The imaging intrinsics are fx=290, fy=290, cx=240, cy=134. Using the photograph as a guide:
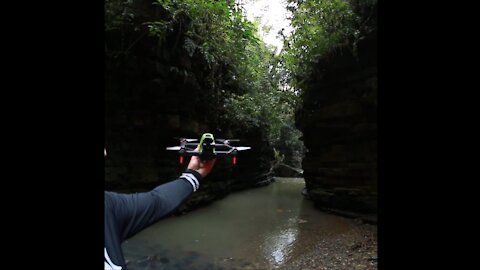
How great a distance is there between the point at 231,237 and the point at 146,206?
288 inches

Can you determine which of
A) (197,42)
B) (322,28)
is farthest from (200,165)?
(322,28)

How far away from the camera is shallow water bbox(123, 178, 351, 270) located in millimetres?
6211

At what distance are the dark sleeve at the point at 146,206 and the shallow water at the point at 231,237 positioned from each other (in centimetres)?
531

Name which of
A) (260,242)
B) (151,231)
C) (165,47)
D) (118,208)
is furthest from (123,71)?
(118,208)

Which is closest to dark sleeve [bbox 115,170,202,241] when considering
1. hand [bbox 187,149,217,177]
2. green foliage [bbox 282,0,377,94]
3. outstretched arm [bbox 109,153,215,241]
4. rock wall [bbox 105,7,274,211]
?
outstretched arm [bbox 109,153,215,241]

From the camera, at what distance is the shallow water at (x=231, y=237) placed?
621 centimetres

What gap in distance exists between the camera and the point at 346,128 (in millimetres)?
9891

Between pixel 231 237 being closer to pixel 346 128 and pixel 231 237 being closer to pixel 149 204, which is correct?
pixel 346 128

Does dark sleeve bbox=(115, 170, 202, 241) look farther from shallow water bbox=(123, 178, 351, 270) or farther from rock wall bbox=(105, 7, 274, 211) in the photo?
rock wall bbox=(105, 7, 274, 211)

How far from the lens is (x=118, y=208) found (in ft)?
3.50

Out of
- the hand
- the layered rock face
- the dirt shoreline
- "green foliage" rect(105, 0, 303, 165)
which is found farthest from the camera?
the layered rock face

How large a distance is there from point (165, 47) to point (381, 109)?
8.64 meters

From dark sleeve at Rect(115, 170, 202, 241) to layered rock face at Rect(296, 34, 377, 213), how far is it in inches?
339

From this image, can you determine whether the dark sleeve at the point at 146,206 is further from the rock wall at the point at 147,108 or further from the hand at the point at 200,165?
the rock wall at the point at 147,108
